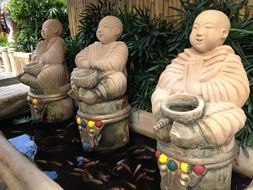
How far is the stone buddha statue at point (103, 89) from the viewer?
2830mm

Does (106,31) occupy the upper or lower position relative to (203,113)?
upper

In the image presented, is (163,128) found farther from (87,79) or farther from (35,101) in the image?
(35,101)

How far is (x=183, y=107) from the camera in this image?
2.05 m

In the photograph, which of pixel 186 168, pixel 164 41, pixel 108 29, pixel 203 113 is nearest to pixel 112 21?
pixel 108 29

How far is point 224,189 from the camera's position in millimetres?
2178

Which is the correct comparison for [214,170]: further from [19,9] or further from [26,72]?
[19,9]

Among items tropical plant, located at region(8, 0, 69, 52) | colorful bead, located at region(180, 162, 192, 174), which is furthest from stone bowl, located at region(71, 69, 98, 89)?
tropical plant, located at region(8, 0, 69, 52)

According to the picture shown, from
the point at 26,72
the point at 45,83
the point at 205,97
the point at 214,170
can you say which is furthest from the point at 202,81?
the point at 26,72

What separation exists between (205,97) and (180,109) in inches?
7.5

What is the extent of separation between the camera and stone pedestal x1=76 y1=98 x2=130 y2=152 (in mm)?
2941

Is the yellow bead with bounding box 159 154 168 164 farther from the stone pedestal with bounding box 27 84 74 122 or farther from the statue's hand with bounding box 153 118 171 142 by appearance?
the stone pedestal with bounding box 27 84 74 122

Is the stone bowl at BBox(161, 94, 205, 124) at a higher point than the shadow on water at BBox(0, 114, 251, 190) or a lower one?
higher

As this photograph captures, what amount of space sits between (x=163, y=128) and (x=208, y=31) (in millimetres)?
757

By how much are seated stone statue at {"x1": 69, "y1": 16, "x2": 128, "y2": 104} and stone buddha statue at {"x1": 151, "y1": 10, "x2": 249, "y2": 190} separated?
0.78 metres
